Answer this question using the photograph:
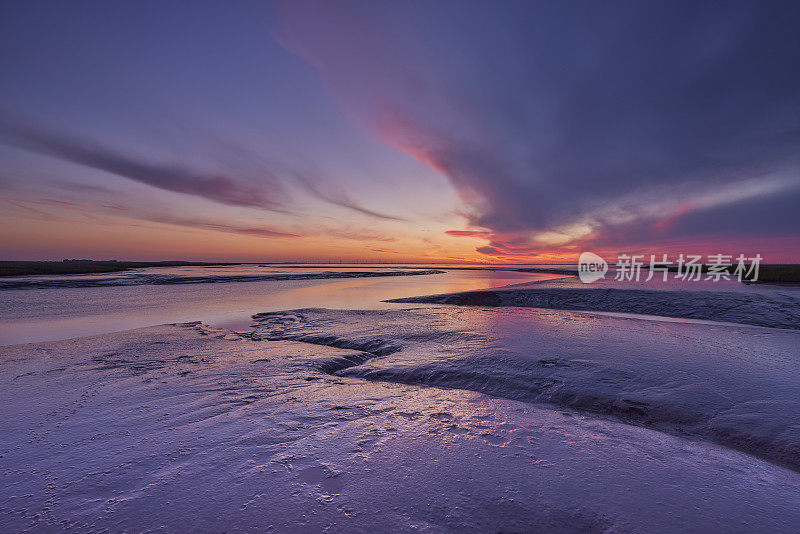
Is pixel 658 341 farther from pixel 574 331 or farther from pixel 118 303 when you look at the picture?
pixel 118 303

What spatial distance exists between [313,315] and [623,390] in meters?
10.2

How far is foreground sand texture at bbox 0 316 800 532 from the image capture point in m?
2.32

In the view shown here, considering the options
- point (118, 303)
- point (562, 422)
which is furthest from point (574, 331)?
point (118, 303)

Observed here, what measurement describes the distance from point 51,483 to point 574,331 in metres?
10.3

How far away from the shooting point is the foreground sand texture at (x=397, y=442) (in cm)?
232

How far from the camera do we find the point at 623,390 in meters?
4.79

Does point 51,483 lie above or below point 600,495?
below

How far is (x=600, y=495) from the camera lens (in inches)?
99.3

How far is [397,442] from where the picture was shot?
333cm

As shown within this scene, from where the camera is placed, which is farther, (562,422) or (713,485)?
(562,422)

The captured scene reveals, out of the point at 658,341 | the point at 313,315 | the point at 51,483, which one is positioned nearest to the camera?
the point at 51,483

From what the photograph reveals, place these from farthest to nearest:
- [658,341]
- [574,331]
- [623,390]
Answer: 1. [574,331]
2. [658,341]
3. [623,390]

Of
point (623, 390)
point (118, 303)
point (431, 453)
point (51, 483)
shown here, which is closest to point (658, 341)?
point (623, 390)

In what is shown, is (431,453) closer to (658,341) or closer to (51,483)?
(51,483)
